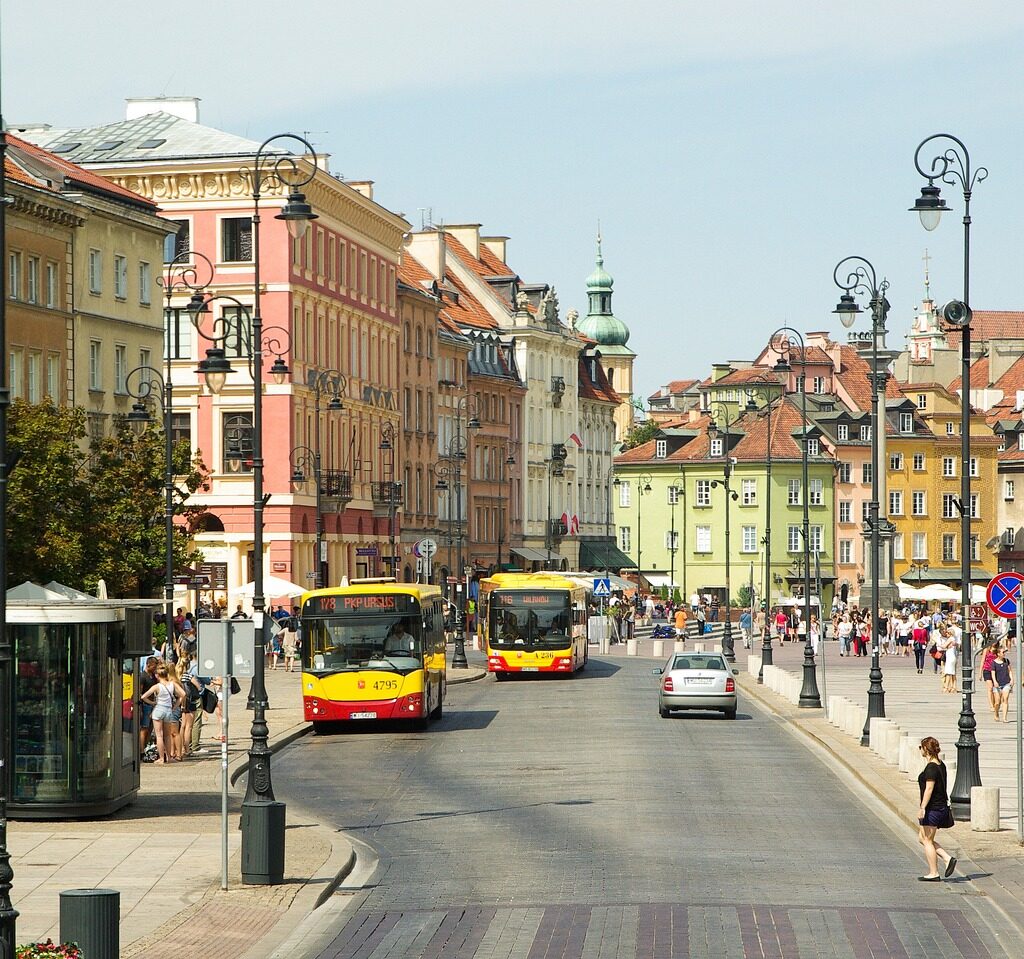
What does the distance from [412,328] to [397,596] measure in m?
63.5

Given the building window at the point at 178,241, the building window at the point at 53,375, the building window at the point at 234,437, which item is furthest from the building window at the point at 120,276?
the building window at the point at 234,437

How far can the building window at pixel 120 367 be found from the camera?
67.0 m

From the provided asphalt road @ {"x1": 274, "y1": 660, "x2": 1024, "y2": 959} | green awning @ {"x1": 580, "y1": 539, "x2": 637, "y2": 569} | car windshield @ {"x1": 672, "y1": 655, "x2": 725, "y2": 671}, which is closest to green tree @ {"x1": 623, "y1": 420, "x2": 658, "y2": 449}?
green awning @ {"x1": 580, "y1": 539, "x2": 637, "y2": 569}

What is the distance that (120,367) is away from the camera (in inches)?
2655

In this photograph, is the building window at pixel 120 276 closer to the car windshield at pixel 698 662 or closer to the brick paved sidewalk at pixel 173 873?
the car windshield at pixel 698 662

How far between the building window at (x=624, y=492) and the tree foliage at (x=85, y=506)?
91.3 m

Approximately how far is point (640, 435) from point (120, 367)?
11813 centimetres

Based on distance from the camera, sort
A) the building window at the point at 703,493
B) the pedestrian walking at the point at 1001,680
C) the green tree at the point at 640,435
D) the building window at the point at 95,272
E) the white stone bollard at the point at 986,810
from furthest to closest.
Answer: the green tree at the point at 640,435
the building window at the point at 703,493
the building window at the point at 95,272
the pedestrian walking at the point at 1001,680
the white stone bollard at the point at 986,810

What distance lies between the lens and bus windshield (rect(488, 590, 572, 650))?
2272 inches

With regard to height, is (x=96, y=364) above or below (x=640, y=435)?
below

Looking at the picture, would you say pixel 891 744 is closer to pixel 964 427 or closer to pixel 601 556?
pixel 964 427

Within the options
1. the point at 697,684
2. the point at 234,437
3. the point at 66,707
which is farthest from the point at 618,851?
the point at 234,437

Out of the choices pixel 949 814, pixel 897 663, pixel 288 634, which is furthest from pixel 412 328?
pixel 949 814

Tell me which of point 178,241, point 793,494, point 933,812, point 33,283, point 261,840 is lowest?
point 261,840
